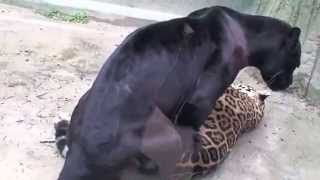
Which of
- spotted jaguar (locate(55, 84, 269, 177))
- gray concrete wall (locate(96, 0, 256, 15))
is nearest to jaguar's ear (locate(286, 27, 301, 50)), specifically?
spotted jaguar (locate(55, 84, 269, 177))

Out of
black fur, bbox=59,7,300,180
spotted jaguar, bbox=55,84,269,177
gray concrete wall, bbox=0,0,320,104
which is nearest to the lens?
black fur, bbox=59,7,300,180

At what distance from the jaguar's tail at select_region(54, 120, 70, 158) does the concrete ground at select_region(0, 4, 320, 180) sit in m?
0.07

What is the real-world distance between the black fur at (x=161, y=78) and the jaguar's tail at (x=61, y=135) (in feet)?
1.27

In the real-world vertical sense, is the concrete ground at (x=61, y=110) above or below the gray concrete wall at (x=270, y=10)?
below

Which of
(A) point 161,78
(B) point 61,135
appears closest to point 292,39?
(A) point 161,78

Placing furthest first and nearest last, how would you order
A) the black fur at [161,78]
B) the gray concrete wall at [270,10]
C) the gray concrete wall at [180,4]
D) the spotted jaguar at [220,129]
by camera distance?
the gray concrete wall at [180,4] → the gray concrete wall at [270,10] → the spotted jaguar at [220,129] → the black fur at [161,78]

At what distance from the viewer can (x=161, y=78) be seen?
9.95 ft

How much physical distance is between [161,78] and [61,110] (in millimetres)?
1120

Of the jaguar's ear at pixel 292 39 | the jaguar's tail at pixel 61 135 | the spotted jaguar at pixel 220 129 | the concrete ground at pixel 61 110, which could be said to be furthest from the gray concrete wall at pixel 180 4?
the jaguar's tail at pixel 61 135

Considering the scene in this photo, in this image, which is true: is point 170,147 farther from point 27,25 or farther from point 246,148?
point 27,25

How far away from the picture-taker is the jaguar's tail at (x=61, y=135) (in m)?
3.39

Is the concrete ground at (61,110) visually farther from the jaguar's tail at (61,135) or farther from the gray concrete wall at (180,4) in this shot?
the gray concrete wall at (180,4)

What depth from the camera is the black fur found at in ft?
9.21

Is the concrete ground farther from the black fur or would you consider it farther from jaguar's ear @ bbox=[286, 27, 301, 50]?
jaguar's ear @ bbox=[286, 27, 301, 50]
